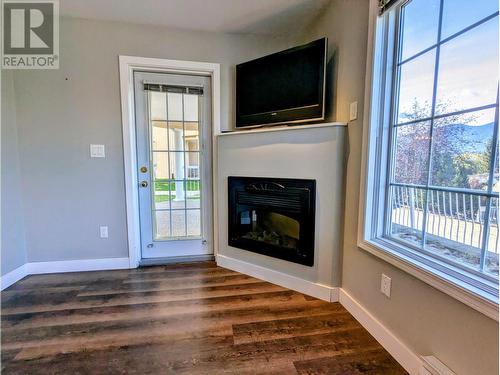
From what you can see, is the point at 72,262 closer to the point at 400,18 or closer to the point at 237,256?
the point at 237,256

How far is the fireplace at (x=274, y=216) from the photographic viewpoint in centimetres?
204

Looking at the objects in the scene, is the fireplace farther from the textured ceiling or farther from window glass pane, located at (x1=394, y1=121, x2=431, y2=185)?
the textured ceiling

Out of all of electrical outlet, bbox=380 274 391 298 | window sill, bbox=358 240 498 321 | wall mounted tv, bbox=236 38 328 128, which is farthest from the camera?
wall mounted tv, bbox=236 38 328 128

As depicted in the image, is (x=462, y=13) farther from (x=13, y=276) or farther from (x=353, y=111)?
(x=13, y=276)

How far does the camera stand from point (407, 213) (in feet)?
4.84

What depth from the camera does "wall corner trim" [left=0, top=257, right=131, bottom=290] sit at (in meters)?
2.42

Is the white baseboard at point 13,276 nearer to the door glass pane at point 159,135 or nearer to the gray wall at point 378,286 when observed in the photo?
the door glass pane at point 159,135

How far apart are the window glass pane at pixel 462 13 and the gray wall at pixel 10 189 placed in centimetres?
320

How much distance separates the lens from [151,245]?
2711 mm

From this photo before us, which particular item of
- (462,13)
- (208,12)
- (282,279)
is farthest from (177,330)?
(208,12)

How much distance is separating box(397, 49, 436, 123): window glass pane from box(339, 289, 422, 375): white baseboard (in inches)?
49.2

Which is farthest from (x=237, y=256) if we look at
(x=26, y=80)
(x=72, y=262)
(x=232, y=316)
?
(x=26, y=80)

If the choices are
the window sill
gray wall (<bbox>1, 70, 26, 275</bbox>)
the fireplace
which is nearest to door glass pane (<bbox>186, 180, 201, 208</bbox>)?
the fireplace

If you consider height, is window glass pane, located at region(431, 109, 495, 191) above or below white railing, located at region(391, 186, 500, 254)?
above
